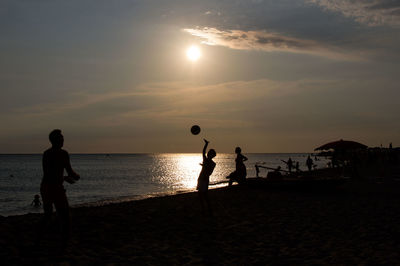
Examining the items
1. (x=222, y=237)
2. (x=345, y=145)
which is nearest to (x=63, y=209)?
(x=222, y=237)

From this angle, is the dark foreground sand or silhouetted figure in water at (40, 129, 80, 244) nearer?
silhouetted figure in water at (40, 129, 80, 244)

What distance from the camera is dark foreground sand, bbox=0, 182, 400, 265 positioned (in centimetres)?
664

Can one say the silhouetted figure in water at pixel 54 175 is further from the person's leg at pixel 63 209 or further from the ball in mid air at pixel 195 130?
the ball in mid air at pixel 195 130

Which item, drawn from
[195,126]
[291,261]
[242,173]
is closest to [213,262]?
[291,261]

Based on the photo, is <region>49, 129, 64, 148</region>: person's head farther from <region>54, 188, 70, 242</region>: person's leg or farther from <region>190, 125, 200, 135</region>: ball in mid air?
<region>190, 125, 200, 135</region>: ball in mid air

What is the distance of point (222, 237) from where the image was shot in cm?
846

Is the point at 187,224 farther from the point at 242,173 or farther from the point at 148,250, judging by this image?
the point at 242,173

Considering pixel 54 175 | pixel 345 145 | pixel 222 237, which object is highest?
pixel 345 145

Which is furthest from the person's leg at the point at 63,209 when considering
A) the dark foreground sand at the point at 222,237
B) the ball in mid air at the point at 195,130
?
the ball in mid air at the point at 195,130

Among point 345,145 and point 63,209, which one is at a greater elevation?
point 345,145

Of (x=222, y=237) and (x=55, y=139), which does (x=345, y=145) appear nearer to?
(x=222, y=237)

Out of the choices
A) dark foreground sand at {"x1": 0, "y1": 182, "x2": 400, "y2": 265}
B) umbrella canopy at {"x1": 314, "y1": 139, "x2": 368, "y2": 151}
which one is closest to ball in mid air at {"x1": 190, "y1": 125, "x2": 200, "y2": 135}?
dark foreground sand at {"x1": 0, "y1": 182, "x2": 400, "y2": 265}

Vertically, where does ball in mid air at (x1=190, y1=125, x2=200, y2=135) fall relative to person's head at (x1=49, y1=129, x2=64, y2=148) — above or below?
above

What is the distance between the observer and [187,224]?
9.91 meters
